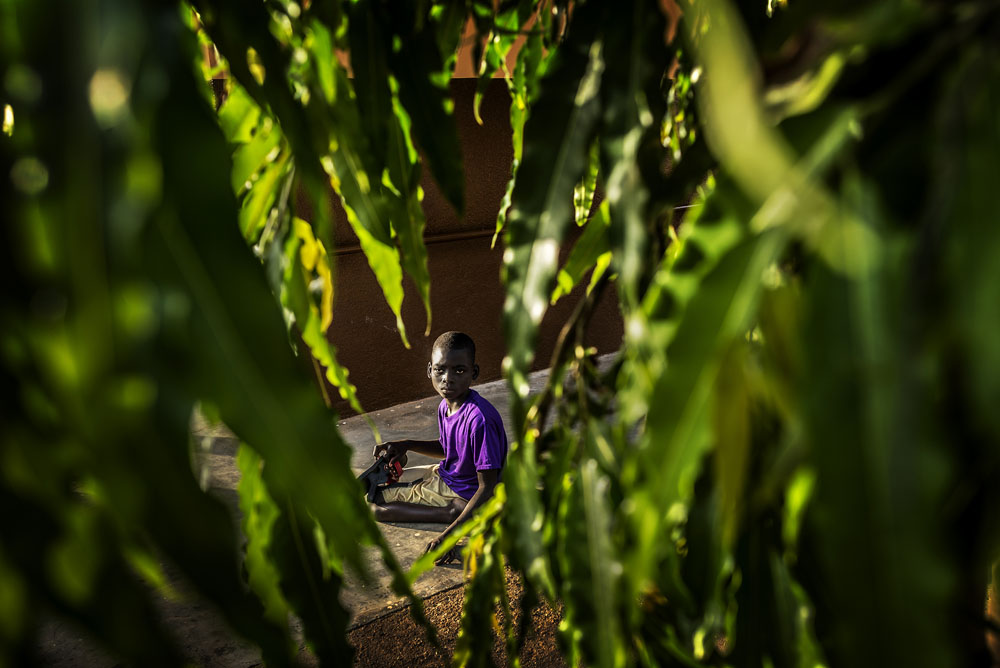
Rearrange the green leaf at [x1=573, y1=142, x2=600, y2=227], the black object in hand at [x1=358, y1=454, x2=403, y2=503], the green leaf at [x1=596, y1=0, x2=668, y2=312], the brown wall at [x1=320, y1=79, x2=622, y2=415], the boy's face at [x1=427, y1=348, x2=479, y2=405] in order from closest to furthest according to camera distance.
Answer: the green leaf at [x1=596, y1=0, x2=668, y2=312]
the green leaf at [x1=573, y1=142, x2=600, y2=227]
the boy's face at [x1=427, y1=348, x2=479, y2=405]
the black object in hand at [x1=358, y1=454, x2=403, y2=503]
the brown wall at [x1=320, y1=79, x2=622, y2=415]

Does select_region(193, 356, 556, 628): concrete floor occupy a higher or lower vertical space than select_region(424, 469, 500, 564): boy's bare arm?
lower

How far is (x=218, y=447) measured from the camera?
13.2ft

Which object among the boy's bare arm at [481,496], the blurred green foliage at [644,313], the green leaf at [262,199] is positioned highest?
the green leaf at [262,199]

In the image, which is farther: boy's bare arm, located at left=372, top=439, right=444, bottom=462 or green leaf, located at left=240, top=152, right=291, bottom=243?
boy's bare arm, located at left=372, top=439, right=444, bottom=462

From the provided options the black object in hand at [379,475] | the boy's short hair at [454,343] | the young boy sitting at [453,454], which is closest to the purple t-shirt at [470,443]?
the young boy sitting at [453,454]

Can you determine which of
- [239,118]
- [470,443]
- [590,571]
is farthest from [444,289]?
[590,571]

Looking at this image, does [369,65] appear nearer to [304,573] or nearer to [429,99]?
[429,99]

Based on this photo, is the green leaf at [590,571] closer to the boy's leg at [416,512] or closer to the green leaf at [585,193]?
the green leaf at [585,193]

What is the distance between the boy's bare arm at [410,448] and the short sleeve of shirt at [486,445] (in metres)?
0.62

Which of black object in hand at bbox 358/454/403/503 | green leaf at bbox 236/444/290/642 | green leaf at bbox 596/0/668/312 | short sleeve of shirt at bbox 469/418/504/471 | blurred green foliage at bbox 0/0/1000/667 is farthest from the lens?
black object in hand at bbox 358/454/403/503

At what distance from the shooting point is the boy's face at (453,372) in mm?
2754

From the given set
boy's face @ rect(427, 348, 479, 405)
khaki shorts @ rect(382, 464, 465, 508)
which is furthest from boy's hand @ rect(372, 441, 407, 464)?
boy's face @ rect(427, 348, 479, 405)

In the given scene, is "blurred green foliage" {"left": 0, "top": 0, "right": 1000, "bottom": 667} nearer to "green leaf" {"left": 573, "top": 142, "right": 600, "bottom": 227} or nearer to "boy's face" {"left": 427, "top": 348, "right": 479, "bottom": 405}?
"green leaf" {"left": 573, "top": 142, "right": 600, "bottom": 227}

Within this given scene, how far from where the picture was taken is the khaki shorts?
9.80 feet
